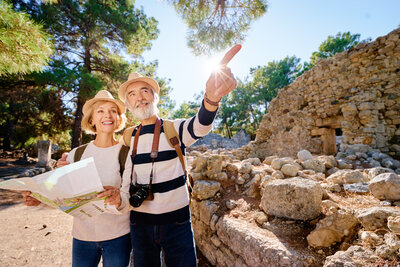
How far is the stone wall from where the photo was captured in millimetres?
4234

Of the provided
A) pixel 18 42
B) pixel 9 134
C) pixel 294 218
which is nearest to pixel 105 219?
pixel 294 218

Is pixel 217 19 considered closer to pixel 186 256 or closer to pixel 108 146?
pixel 108 146

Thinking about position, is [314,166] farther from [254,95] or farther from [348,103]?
[254,95]

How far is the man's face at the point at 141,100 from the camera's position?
1.51 meters

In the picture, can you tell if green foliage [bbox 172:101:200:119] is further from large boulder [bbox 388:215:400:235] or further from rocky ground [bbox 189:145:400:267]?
large boulder [bbox 388:215:400:235]

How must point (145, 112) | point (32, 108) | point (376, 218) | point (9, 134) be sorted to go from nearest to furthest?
1. point (376, 218)
2. point (145, 112)
3. point (32, 108)
4. point (9, 134)

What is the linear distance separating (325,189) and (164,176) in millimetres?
1944

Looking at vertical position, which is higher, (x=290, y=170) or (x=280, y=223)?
(x=290, y=170)

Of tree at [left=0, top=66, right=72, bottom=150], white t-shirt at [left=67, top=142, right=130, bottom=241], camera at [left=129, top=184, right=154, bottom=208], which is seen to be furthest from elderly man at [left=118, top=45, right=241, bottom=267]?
tree at [left=0, top=66, right=72, bottom=150]

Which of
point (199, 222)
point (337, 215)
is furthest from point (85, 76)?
point (337, 215)

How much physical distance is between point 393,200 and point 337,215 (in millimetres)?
768

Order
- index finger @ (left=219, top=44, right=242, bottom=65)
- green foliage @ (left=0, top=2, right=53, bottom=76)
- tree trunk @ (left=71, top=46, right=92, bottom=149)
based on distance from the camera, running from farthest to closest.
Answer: tree trunk @ (left=71, top=46, right=92, bottom=149) → green foliage @ (left=0, top=2, right=53, bottom=76) → index finger @ (left=219, top=44, right=242, bottom=65)

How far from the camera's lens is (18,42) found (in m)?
2.12

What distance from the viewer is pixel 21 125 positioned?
1157 centimetres
